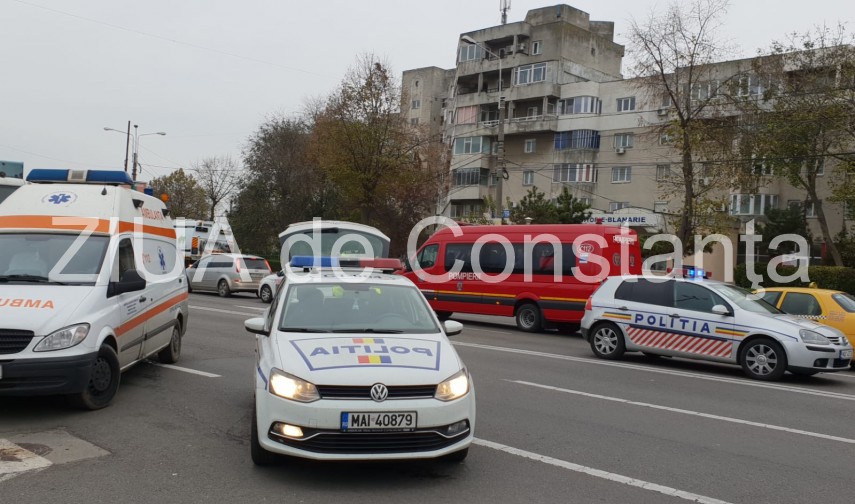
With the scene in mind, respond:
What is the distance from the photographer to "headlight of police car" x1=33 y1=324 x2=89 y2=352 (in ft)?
22.6

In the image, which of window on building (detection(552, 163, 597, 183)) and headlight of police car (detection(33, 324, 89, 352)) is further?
window on building (detection(552, 163, 597, 183))

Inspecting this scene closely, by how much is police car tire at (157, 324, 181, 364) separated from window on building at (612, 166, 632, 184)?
45548 millimetres

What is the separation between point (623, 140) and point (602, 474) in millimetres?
49529

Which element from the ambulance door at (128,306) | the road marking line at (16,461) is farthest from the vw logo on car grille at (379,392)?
the ambulance door at (128,306)

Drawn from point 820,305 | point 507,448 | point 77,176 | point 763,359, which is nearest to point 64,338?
point 77,176

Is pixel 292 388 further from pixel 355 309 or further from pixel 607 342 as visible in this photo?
pixel 607 342

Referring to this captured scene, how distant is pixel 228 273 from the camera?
27.3 m

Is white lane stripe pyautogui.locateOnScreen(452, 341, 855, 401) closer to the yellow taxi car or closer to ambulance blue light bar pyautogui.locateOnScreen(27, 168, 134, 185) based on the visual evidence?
the yellow taxi car

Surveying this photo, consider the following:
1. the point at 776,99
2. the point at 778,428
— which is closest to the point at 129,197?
the point at 778,428

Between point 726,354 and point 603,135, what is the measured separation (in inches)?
1723

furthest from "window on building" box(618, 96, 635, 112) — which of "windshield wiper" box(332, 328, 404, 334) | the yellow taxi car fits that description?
"windshield wiper" box(332, 328, 404, 334)

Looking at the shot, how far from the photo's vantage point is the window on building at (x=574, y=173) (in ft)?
177

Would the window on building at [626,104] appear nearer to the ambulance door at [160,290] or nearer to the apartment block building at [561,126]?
the apartment block building at [561,126]

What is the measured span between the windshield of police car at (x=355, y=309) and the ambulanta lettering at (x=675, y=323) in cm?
688
